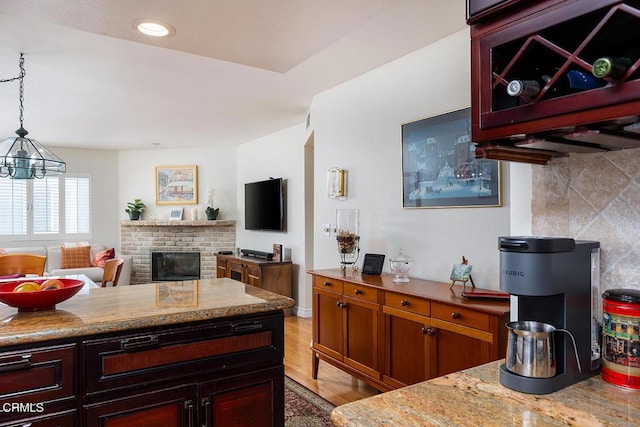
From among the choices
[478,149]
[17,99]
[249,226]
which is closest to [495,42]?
[478,149]

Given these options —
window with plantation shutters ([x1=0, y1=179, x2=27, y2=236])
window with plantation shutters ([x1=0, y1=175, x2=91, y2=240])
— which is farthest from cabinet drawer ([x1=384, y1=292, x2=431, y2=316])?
window with plantation shutters ([x1=0, y1=179, x2=27, y2=236])

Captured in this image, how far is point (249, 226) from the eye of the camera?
7.15 m

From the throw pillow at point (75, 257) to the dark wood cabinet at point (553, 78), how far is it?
7.52 meters

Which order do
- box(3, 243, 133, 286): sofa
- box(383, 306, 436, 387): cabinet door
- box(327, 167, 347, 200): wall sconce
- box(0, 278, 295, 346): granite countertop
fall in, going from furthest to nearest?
box(3, 243, 133, 286): sofa
box(327, 167, 347, 200): wall sconce
box(383, 306, 436, 387): cabinet door
box(0, 278, 295, 346): granite countertop

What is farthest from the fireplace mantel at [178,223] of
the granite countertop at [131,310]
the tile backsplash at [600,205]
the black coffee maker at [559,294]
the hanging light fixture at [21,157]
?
the black coffee maker at [559,294]

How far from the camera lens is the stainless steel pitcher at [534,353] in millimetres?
1024

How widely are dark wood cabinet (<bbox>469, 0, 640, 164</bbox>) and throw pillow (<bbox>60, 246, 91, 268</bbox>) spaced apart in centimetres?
752

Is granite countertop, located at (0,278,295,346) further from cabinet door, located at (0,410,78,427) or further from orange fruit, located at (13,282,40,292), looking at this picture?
cabinet door, located at (0,410,78,427)

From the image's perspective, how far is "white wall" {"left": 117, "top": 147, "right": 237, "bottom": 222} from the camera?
7887 mm

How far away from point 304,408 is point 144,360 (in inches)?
64.4

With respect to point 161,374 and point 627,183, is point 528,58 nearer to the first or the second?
point 627,183

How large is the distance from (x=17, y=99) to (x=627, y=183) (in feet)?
18.2

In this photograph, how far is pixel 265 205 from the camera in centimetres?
657

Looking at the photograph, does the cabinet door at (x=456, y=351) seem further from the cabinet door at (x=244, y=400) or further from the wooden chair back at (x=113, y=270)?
the wooden chair back at (x=113, y=270)
